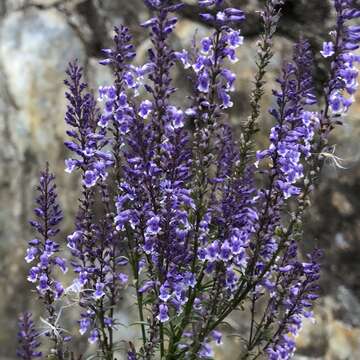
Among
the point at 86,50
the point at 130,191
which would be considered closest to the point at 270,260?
the point at 130,191

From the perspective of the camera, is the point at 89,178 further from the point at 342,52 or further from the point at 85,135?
the point at 342,52

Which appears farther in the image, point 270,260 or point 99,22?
point 99,22

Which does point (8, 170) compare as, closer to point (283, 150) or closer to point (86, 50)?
point (86, 50)

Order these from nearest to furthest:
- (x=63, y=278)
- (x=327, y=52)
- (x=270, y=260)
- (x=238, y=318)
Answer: (x=327, y=52) → (x=270, y=260) → (x=238, y=318) → (x=63, y=278)

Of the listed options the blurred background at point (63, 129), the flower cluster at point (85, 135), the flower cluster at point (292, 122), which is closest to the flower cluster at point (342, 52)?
the flower cluster at point (292, 122)

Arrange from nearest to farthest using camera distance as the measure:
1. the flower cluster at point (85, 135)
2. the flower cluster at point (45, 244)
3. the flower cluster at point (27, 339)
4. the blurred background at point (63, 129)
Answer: the flower cluster at point (85, 135) < the flower cluster at point (45, 244) < the flower cluster at point (27, 339) < the blurred background at point (63, 129)

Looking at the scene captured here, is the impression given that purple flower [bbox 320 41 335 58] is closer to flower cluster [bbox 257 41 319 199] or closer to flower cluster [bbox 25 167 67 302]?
flower cluster [bbox 257 41 319 199]

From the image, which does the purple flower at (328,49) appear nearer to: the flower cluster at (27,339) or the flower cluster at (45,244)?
the flower cluster at (45,244)

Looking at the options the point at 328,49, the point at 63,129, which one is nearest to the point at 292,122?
the point at 328,49
